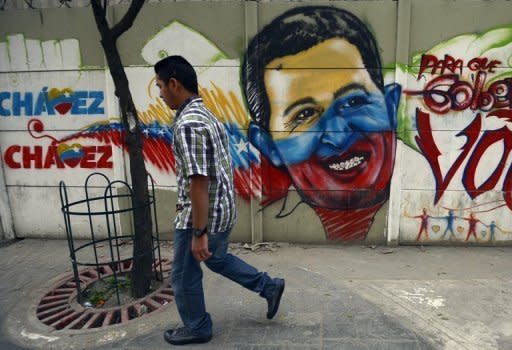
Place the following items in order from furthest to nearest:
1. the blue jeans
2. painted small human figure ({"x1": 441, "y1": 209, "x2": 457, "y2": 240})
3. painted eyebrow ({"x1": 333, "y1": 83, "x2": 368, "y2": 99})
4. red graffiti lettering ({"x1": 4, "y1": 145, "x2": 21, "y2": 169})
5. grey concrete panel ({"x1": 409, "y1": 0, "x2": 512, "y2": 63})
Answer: red graffiti lettering ({"x1": 4, "y1": 145, "x2": 21, "y2": 169}) < painted small human figure ({"x1": 441, "y1": 209, "x2": 457, "y2": 240}) < painted eyebrow ({"x1": 333, "y1": 83, "x2": 368, "y2": 99}) < grey concrete panel ({"x1": 409, "y1": 0, "x2": 512, "y2": 63}) < the blue jeans

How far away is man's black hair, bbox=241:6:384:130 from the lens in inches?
155

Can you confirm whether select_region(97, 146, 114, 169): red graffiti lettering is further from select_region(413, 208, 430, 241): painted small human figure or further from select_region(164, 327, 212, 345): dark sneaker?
select_region(413, 208, 430, 241): painted small human figure

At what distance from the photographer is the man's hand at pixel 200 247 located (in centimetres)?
246

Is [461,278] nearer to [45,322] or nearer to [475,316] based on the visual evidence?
[475,316]

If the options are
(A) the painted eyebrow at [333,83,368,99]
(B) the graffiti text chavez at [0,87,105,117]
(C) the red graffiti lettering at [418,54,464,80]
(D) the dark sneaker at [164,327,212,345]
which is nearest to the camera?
(D) the dark sneaker at [164,327,212,345]

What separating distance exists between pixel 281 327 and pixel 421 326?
0.99m

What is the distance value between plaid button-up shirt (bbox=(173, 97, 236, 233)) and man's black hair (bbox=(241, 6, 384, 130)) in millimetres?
1681

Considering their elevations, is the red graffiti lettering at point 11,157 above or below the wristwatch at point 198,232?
above

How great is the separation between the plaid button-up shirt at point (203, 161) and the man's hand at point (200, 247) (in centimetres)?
11

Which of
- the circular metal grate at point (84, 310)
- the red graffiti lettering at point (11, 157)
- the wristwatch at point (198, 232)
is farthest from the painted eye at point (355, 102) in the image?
the red graffiti lettering at point (11, 157)

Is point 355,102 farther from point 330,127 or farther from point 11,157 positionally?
point 11,157

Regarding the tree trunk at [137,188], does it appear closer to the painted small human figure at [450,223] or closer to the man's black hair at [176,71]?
the man's black hair at [176,71]

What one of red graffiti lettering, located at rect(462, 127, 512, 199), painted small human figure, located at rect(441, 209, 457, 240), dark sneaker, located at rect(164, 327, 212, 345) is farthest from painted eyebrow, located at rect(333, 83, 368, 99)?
dark sneaker, located at rect(164, 327, 212, 345)

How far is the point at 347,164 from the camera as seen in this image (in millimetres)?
4230
